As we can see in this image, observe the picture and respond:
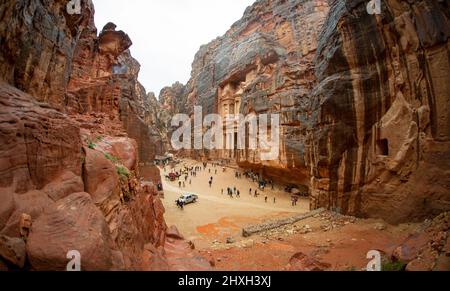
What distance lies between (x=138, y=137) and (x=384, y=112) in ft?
69.7

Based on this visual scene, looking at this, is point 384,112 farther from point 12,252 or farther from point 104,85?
point 104,85

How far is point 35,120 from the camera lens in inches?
256

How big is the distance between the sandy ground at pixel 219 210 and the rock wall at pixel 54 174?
21.8ft

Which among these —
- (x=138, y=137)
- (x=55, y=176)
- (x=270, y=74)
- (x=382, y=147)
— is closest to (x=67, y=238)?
(x=55, y=176)

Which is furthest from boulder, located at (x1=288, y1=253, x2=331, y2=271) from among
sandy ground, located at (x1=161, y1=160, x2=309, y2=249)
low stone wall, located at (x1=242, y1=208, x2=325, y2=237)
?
sandy ground, located at (x1=161, y1=160, x2=309, y2=249)

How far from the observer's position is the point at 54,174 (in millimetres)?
6750

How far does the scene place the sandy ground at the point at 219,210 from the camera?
18.3 metres

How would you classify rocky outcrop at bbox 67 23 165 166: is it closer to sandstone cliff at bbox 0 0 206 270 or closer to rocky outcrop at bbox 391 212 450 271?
sandstone cliff at bbox 0 0 206 270

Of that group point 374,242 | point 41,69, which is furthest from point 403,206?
point 41,69

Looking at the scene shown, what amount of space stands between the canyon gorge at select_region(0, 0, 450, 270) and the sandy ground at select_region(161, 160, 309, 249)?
4.49 metres

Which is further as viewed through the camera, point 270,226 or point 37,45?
point 270,226

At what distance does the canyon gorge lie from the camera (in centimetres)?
575

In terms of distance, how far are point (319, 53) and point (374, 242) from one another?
1398 centimetres

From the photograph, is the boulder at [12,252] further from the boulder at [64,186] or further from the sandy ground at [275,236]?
the sandy ground at [275,236]
